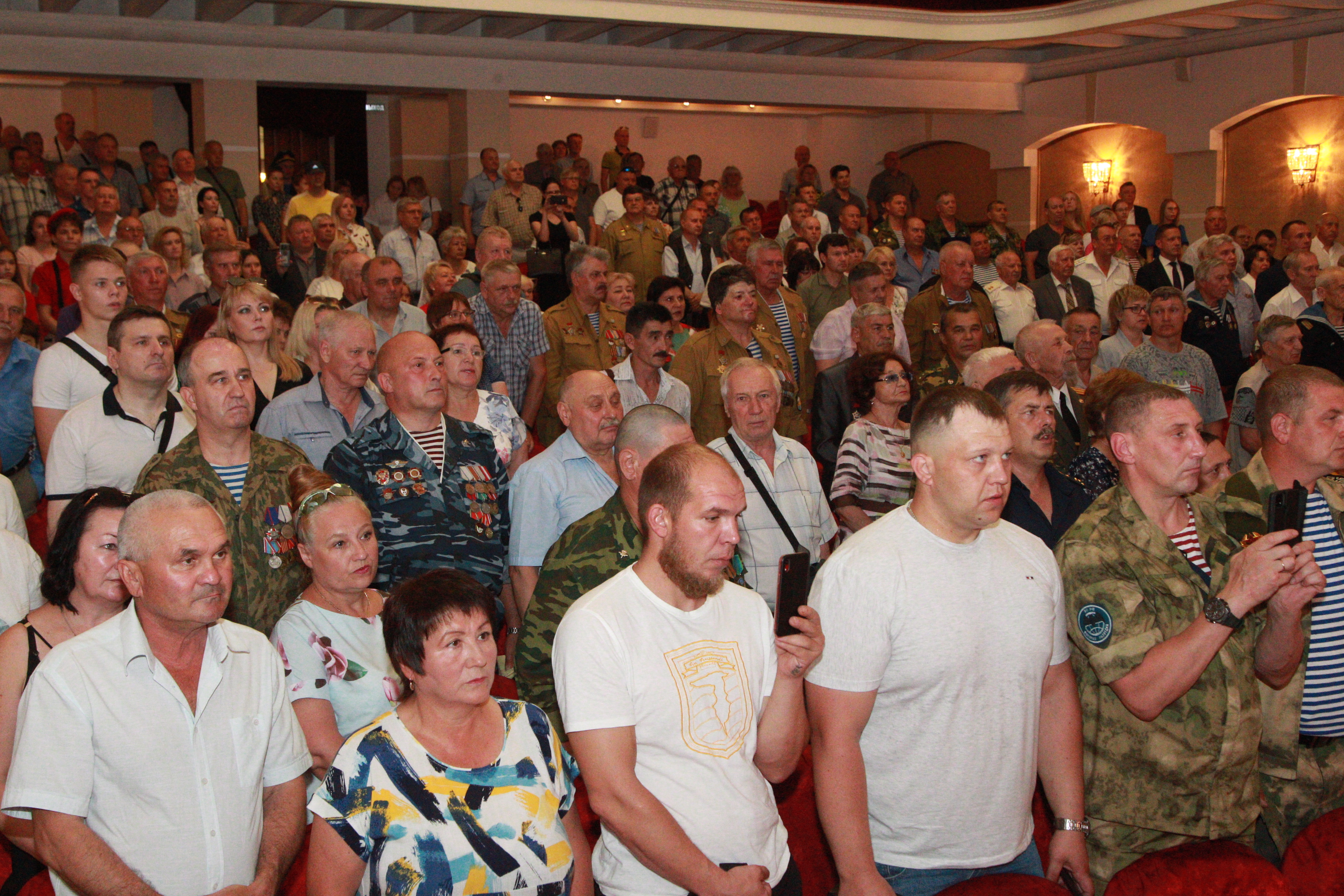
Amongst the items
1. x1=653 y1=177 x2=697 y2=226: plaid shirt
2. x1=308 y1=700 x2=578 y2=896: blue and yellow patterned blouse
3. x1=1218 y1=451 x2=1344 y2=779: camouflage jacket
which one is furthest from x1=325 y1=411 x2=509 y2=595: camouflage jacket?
x1=653 y1=177 x2=697 y2=226: plaid shirt

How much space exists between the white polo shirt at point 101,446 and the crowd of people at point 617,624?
0.04 ft

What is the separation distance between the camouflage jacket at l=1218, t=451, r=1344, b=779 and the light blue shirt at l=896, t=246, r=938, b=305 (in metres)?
5.53

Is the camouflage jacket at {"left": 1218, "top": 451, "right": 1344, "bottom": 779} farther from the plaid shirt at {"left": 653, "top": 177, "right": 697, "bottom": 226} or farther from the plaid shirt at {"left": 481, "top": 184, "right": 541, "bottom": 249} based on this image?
the plaid shirt at {"left": 653, "top": 177, "right": 697, "bottom": 226}

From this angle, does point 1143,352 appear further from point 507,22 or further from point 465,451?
point 507,22

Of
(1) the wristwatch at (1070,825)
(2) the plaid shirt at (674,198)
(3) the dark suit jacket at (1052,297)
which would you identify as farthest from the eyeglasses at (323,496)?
(2) the plaid shirt at (674,198)

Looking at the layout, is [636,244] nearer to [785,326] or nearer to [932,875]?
[785,326]

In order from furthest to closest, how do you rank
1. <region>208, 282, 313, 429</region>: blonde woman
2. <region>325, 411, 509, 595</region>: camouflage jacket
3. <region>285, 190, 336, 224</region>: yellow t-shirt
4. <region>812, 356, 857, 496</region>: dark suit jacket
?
<region>285, 190, 336, 224</region>: yellow t-shirt
<region>812, 356, 857, 496</region>: dark suit jacket
<region>208, 282, 313, 429</region>: blonde woman
<region>325, 411, 509, 595</region>: camouflage jacket

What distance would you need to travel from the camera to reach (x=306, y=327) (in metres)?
4.90

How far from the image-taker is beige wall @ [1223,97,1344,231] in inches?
483

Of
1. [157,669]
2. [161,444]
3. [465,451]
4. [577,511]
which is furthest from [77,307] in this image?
[157,669]

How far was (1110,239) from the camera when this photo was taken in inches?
336

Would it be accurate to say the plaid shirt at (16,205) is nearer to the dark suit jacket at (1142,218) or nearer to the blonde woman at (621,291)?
the blonde woman at (621,291)

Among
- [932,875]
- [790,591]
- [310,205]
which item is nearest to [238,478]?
[790,591]

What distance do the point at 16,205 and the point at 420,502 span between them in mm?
6910
